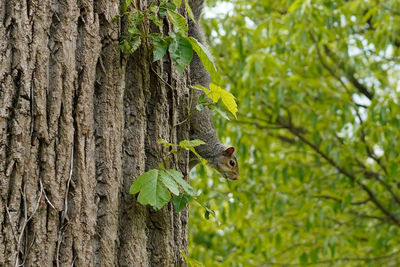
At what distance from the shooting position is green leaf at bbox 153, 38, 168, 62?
5.07 ft

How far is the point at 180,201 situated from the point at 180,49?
1.43 feet

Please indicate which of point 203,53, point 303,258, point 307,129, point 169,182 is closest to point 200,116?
point 203,53

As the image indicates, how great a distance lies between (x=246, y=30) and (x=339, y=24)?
1.20 metres

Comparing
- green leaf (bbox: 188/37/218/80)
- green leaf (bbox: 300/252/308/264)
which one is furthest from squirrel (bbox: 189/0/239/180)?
green leaf (bbox: 300/252/308/264)

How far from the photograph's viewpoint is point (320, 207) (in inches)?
208

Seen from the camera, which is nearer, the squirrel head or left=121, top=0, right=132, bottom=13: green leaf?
left=121, top=0, right=132, bottom=13: green leaf

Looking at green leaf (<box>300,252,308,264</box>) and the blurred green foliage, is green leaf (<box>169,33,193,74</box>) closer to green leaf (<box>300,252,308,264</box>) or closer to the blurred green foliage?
the blurred green foliage

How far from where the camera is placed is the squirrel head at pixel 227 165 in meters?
3.13

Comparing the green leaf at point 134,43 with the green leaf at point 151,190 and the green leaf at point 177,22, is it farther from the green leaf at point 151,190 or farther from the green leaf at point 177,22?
the green leaf at point 151,190

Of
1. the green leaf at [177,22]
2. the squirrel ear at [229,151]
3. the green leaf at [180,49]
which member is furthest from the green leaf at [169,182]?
the squirrel ear at [229,151]

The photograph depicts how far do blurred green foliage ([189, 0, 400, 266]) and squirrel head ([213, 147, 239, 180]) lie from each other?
92 cm

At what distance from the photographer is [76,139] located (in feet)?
4.62

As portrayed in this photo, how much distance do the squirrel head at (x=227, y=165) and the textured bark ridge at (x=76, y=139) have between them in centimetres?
148

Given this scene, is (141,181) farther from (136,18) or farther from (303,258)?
(303,258)
